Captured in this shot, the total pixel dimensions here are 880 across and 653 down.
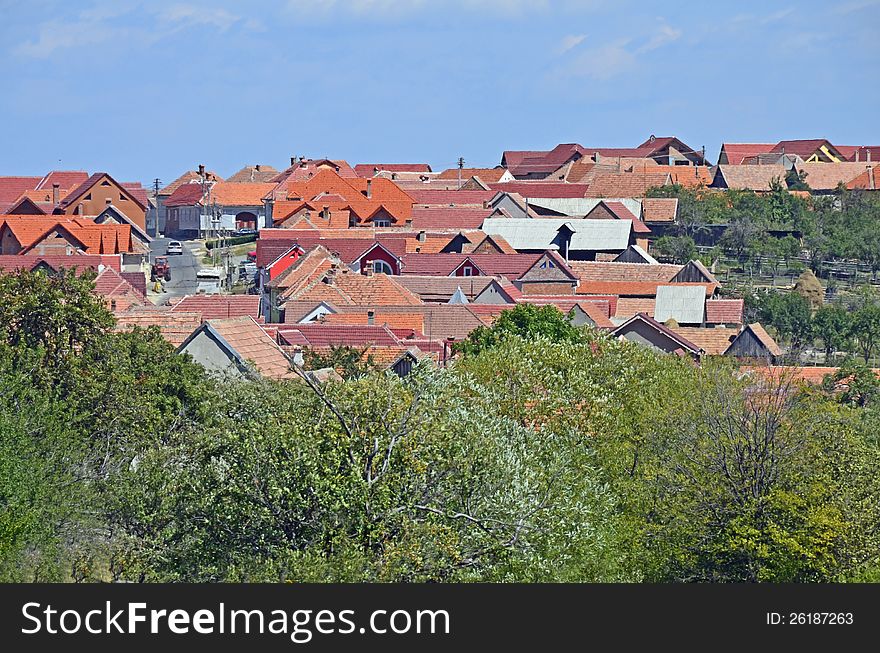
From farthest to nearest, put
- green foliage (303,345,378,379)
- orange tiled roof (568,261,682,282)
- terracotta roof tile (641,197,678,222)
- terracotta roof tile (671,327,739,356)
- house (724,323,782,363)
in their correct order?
terracotta roof tile (641,197,678,222) → orange tiled roof (568,261,682,282) → terracotta roof tile (671,327,739,356) → house (724,323,782,363) → green foliage (303,345,378,379)

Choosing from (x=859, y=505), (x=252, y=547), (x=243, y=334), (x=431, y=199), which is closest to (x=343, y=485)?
(x=252, y=547)

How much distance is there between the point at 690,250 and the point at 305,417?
6185 cm

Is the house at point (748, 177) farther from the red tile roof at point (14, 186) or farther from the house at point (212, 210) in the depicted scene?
the red tile roof at point (14, 186)

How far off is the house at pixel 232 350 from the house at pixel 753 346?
20.8 meters

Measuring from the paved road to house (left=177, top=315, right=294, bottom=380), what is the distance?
24042 mm

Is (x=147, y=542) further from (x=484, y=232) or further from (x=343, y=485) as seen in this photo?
(x=484, y=232)

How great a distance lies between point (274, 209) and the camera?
271 ft

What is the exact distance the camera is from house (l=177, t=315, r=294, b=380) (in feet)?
108

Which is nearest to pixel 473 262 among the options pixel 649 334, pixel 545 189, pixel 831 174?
pixel 649 334

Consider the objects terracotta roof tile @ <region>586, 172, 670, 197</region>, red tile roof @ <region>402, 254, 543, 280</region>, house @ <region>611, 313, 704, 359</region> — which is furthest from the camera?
terracotta roof tile @ <region>586, 172, 670, 197</region>

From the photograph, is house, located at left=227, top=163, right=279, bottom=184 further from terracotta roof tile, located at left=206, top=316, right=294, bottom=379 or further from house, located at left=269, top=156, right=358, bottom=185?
terracotta roof tile, located at left=206, top=316, right=294, bottom=379

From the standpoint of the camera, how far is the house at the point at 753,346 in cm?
5172

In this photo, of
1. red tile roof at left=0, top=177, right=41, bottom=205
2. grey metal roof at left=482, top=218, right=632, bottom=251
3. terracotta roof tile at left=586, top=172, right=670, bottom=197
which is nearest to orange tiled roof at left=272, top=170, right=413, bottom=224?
grey metal roof at left=482, top=218, right=632, bottom=251

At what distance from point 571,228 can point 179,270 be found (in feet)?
58.0
